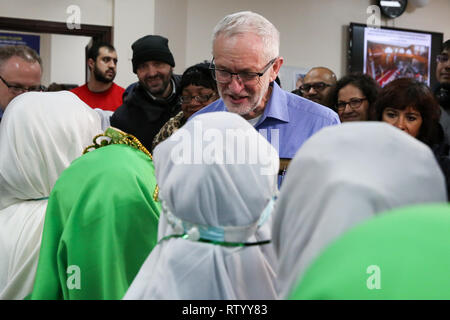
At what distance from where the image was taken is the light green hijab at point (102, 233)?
4.66 ft

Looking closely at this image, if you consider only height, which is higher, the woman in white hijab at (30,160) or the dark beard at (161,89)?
the dark beard at (161,89)

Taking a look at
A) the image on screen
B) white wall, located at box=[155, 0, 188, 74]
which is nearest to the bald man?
white wall, located at box=[155, 0, 188, 74]

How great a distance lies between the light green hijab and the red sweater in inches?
114

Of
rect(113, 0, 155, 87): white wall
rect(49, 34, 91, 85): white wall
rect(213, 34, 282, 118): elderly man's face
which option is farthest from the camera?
rect(49, 34, 91, 85): white wall

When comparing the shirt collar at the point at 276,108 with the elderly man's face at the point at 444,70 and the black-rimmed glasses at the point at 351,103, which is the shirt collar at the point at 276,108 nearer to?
the black-rimmed glasses at the point at 351,103

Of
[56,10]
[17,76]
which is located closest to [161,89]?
[17,76]

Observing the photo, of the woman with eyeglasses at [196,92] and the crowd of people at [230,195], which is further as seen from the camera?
the woman with eyeglasses at [196,92]

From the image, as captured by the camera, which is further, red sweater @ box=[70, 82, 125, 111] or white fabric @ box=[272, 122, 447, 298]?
red sweater @ box=[70, 82, 125, 111]

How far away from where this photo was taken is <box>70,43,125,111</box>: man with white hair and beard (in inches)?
172

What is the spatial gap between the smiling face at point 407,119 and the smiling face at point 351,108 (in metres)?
0.45

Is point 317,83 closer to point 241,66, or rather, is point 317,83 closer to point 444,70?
point 444,70

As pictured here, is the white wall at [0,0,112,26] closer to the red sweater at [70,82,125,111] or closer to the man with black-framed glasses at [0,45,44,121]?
the red sweater at [70,82,125,111]

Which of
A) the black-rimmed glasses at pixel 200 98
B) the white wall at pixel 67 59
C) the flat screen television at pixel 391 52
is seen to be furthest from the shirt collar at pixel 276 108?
the white wall at pixel 67 59
